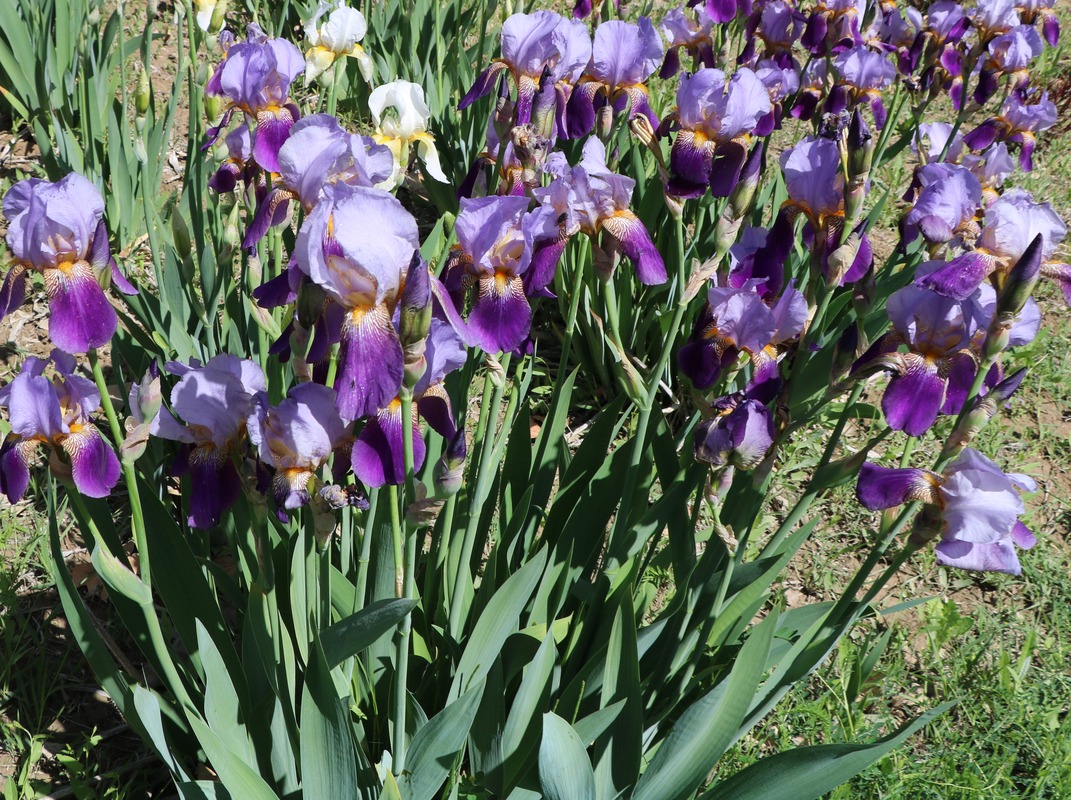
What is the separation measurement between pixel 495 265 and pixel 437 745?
0.81 meters

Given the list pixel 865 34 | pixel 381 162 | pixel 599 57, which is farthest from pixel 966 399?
pixel 865 34

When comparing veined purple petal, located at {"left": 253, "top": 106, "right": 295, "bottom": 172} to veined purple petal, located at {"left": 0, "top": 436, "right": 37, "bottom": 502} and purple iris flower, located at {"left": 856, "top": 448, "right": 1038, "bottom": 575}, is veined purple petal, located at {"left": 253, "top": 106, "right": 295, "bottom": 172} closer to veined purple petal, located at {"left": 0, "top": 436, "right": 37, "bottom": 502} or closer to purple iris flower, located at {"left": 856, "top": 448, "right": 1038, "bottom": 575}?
veined purple petal, located at {"left": 0, "top": 436, "right": 37, "bottom": 502}

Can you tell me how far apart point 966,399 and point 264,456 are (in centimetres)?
112

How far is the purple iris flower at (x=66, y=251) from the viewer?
1.28 meters

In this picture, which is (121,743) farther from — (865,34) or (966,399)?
(865,34)

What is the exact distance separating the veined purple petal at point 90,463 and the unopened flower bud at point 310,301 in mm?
471

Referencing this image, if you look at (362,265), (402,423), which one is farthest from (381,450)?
(362,265)

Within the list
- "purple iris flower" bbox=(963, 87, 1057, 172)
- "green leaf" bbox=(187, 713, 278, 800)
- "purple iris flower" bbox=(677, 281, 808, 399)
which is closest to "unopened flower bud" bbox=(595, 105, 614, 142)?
"purple iris flower" bbox=(677, 281, 808, 399)

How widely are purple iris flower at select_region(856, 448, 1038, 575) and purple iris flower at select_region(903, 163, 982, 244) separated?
469 millimetres

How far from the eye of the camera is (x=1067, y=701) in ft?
8.02

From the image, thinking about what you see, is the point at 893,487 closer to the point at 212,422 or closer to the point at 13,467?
the point at 212,422

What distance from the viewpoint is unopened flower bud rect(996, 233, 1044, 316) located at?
1.30 m

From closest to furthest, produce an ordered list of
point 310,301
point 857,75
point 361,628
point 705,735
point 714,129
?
1. point 310,301
2. point 361,628
3. point 705,735
4. point 714,129
5. point 857,75

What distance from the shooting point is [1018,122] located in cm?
333
